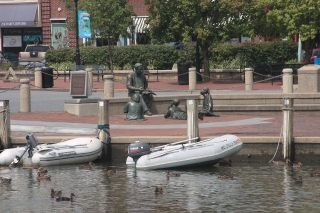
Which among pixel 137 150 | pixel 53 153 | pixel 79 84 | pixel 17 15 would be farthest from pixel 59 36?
pixel 137 150

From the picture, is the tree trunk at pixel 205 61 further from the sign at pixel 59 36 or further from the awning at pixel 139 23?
the sign at pixel 59 36

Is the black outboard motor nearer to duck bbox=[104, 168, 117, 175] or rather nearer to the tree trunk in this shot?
duck bbox=[104, 168, 117, 175]

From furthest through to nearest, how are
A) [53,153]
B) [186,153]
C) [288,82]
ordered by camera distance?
[288,82] → [53,153] → [186,153]

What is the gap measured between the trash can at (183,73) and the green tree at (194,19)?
3.42 feet

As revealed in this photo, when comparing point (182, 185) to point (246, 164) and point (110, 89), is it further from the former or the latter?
point (110, 89)

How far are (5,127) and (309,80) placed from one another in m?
11.9

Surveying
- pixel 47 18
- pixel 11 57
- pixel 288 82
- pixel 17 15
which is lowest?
pixel 288 82

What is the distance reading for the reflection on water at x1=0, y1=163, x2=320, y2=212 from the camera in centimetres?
1614

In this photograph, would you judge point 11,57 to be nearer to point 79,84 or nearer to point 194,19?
point 194,19

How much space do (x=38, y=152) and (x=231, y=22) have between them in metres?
22.6

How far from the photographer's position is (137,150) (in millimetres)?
19922

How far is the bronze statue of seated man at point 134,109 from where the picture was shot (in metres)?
25.2

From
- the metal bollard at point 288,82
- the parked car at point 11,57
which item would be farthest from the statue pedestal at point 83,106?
the parked car at point 11,57

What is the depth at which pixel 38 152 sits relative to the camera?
2041cm
